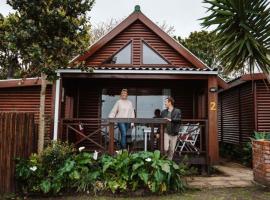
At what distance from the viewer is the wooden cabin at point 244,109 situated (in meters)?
11.1

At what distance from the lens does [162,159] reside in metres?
7.34

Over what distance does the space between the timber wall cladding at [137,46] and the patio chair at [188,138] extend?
2622 millimetres

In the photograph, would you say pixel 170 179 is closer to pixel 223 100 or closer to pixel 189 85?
pixel 189 85

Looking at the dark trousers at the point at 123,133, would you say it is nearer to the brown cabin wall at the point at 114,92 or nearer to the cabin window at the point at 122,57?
the brown cabin wall at the point at 114,92

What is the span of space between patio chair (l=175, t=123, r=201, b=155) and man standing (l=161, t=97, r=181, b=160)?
1.01m

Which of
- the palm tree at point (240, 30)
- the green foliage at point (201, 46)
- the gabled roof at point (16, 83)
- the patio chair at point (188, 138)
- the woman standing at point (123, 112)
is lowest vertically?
the patio chair at point (188, 138)

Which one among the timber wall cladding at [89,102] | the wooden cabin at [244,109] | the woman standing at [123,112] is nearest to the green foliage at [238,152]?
the wooden cabin at [244,109]

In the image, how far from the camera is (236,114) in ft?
44.3

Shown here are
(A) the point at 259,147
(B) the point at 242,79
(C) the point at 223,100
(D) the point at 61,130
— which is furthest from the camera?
(C) the point at 223,100

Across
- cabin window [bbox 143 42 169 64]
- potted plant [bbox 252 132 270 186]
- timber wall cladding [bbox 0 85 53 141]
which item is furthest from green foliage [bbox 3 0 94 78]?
potted plant [bbox 252 132 270 186]

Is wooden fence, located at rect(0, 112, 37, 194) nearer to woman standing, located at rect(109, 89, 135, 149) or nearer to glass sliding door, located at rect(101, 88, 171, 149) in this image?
woman standing, located at rect(109, 89, 135, 149)

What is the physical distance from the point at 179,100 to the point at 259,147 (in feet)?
16.5

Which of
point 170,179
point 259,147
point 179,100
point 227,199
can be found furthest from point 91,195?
point 179,100

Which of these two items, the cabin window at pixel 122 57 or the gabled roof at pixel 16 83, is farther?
the cabin window at pixel 122 57
